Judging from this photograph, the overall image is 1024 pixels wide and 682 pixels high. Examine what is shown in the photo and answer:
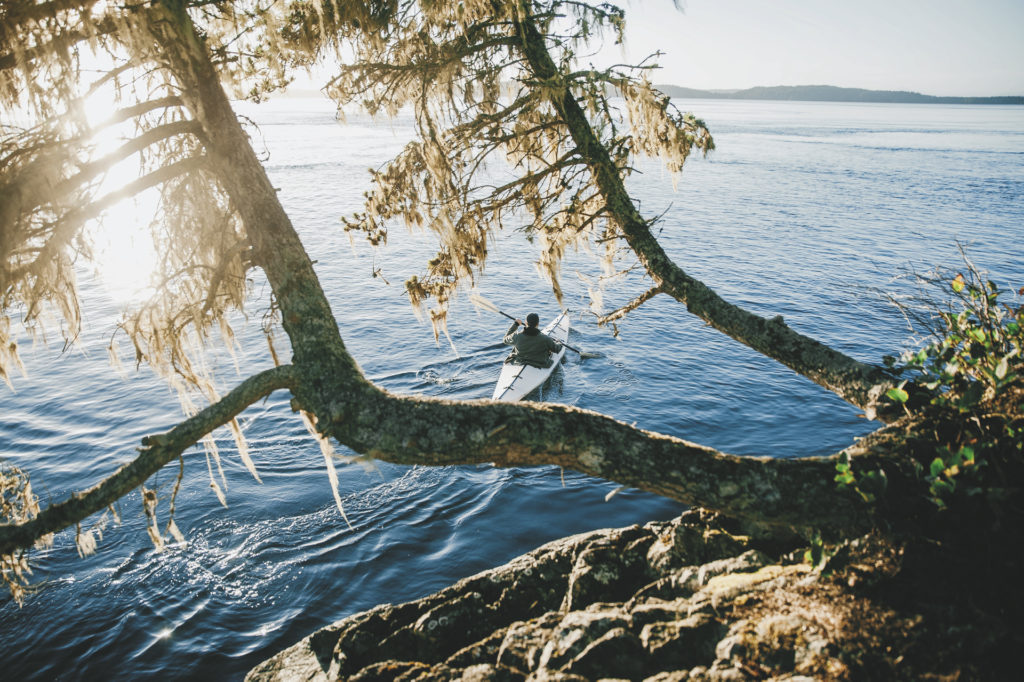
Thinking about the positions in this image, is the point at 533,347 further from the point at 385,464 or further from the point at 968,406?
the point at 968,406

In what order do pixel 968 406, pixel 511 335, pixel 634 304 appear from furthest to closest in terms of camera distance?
pixel 511 335 < pixel 634 304 < pixel 968 406

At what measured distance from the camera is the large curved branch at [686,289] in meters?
4.70

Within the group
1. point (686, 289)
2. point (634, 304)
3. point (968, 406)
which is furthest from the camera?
point (634, 304)

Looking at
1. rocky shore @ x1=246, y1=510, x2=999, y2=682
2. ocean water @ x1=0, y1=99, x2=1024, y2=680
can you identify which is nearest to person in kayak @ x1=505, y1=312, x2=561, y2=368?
ocean water @ x1=0, y1=99, x2=1024, y2=680

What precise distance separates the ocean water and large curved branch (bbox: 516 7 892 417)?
2.51ft

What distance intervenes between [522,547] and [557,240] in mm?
5993

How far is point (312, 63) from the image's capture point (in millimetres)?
→ 5434

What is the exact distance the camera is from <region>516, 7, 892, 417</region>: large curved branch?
4.70m

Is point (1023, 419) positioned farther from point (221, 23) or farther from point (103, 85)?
point (221, 23)

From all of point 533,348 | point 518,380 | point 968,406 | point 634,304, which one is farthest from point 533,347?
point 968,406

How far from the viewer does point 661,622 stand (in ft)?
14.8

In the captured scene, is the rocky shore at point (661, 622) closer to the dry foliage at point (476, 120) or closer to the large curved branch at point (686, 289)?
the large curved branch at point (686, 289)

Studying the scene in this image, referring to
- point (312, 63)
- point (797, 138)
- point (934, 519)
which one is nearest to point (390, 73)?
point (312, 63)

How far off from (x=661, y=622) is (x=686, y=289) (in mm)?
3060
